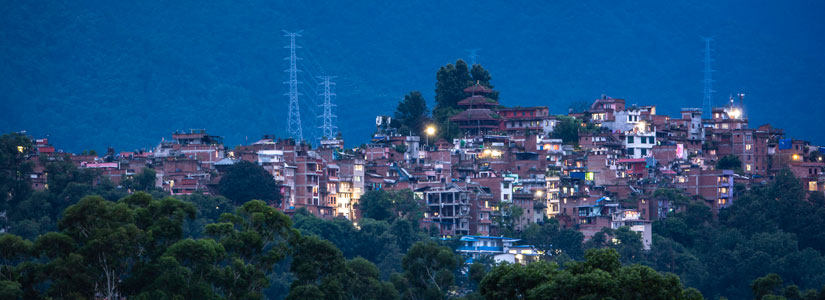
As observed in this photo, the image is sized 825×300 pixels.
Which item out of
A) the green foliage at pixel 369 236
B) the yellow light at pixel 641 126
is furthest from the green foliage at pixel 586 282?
the yellow light at pixel 641 126

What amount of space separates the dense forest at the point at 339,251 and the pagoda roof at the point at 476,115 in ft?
48.0

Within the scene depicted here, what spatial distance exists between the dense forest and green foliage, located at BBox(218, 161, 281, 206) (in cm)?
13

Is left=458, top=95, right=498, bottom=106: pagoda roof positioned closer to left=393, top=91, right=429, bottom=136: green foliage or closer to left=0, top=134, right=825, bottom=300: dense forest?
left=393, top=91, right=429, bottom=136: green foliage

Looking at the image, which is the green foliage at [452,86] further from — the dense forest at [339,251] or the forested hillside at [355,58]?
the forested hillside at [355,58]

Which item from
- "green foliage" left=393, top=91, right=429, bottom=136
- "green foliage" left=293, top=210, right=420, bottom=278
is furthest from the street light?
"green foliage" left=293, top=210, right=420, bottom=278

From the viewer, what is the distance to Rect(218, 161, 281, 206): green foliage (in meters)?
74.8

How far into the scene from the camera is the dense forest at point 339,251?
42.1 m

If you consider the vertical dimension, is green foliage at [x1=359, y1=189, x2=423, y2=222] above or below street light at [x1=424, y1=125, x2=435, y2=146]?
below

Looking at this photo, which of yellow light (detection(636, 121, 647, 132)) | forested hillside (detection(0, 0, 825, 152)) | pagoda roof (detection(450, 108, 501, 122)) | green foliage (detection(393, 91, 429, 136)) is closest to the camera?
yellow light (detection(636, 121, 647, 132))

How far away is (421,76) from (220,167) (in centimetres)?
7586

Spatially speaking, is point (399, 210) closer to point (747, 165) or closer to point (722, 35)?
point (747, 165)

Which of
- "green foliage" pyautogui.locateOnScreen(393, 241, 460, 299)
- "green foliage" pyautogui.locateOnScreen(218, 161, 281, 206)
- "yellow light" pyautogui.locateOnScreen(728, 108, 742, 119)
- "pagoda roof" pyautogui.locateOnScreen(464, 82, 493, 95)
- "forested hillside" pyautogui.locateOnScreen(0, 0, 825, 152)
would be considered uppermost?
"forested hillside" pyautogui.locateOnScreen(0, 0, 825, 152)

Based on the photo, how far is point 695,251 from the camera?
3100 inches

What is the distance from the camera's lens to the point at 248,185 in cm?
7481
